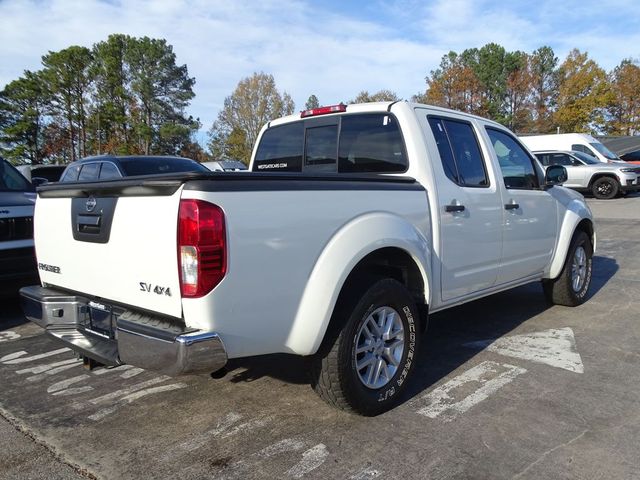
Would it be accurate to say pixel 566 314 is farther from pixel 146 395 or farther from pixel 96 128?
pixel 96 128

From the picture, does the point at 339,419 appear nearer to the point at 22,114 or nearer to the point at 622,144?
the point at 622,144

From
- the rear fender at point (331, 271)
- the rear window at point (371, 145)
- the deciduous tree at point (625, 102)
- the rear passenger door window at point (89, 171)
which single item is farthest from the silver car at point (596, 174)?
the deciduous tree at point (625, 102)

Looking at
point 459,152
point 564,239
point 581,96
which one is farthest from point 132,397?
point 581,96

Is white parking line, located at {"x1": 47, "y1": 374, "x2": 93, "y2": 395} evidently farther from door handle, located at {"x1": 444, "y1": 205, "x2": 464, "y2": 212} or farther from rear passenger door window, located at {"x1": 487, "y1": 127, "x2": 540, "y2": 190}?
rear passenger door window, located at {"x1": 487, "y1": 127, "x2": 540, "y2": 190}

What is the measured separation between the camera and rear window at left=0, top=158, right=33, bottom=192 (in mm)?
5742

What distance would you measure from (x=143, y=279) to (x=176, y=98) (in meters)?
49.5

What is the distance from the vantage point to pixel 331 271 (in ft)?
9.38

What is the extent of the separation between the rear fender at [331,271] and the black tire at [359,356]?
145 mm

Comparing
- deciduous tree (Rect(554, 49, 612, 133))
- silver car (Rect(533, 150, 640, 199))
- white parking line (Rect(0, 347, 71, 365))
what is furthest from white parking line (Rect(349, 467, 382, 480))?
deciduous tree (Rect(554, 49, 612, 133))

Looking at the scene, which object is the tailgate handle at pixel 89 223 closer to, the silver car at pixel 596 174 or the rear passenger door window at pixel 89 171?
the rear passenger door window at pixel 89 171

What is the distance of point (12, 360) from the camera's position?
14.3ft

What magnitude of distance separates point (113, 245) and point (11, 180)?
3863 millimetres

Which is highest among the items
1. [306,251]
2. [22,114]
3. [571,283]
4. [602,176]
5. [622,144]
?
[22,114]

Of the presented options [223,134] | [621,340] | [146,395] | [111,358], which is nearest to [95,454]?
[111,358]
